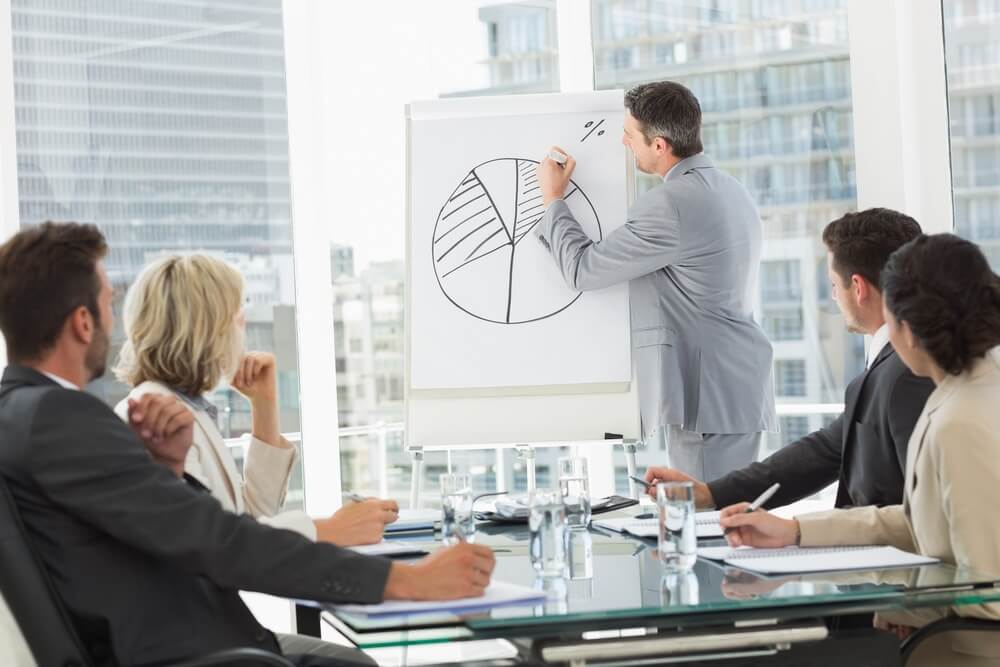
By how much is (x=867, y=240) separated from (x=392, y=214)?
3.37 metres

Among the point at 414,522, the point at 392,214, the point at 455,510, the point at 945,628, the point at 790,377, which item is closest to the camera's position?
the point at 945,628

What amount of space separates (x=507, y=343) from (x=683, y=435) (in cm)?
63

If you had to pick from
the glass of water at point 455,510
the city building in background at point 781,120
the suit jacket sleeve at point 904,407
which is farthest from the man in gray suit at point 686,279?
the glass of water at point 455,510

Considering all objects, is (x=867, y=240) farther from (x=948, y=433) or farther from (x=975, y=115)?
(x=975, y=115)

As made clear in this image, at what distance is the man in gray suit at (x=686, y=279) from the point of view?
11.5 feet

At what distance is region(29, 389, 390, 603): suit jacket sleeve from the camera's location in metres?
1.61

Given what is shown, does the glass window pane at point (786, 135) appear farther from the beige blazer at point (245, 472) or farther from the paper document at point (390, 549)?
the paper document at point (390, 549)

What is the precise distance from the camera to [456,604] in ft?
5.33

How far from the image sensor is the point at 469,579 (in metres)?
1.68

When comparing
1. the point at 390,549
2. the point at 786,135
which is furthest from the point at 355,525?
the point at 786,135

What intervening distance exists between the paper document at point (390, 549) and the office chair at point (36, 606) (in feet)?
1.64

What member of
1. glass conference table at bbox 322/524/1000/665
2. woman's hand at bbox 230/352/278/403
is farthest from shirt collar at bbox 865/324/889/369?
woman's hand at bbox 230/352/278/403

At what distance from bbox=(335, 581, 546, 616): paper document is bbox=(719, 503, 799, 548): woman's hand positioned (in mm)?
496

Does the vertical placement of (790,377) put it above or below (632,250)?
below
